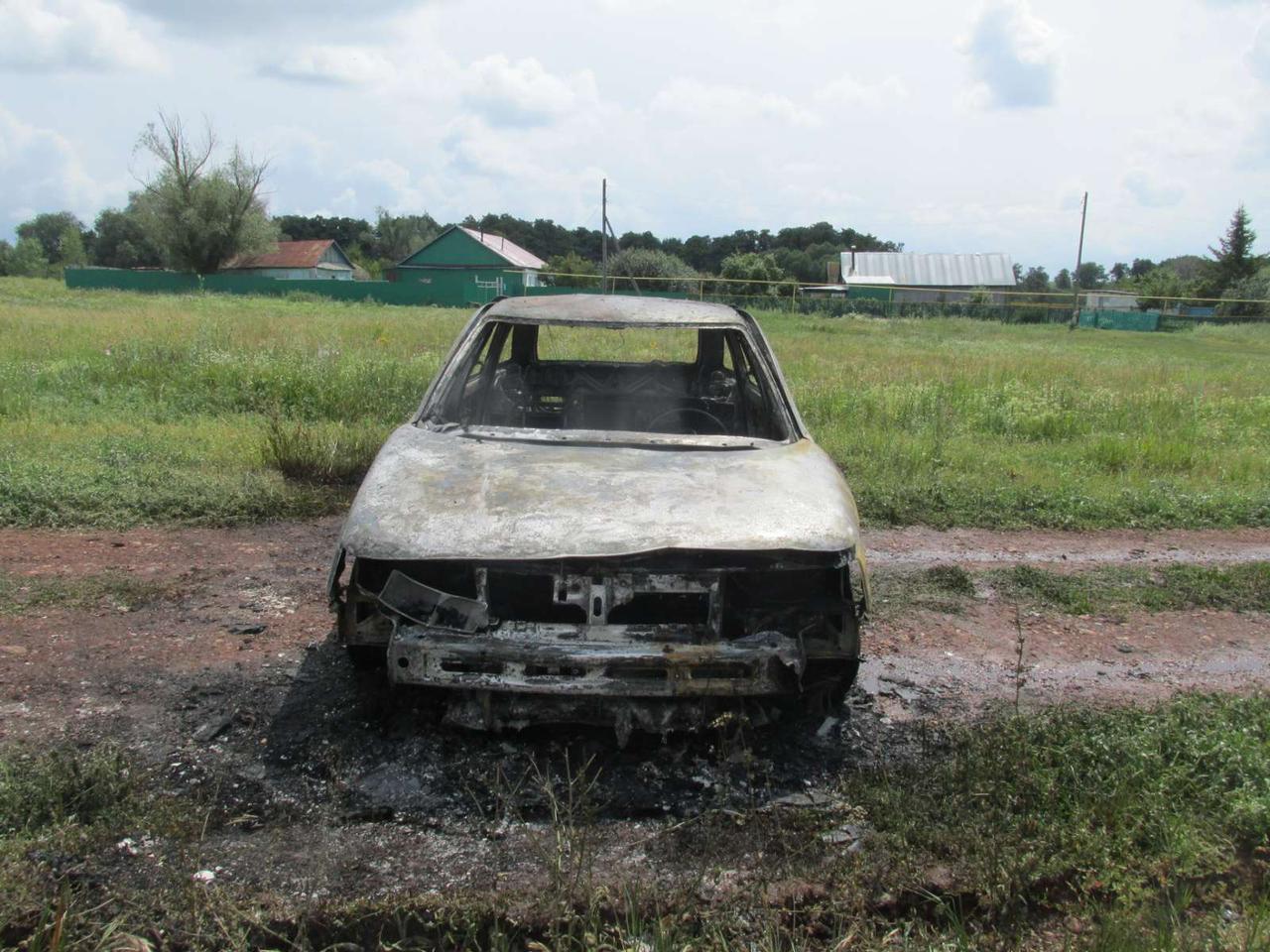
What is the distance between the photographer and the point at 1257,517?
7.07 metres

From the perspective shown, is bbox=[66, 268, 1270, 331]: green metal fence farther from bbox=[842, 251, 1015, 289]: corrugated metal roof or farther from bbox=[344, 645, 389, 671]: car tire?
bbox=[344, 645, 389, 671]: car tire

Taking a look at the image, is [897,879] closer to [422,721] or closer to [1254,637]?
[422,721]

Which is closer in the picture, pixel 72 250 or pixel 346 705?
pixel 346 705

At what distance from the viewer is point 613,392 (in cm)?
559

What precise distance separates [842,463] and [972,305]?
35.2 m

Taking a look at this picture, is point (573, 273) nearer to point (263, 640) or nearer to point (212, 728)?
point (263, 640)

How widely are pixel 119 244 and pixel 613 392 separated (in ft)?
303

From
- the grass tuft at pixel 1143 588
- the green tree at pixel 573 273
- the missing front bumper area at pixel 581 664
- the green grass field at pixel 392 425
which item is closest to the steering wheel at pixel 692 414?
the grass tuft at pixel 1143 588

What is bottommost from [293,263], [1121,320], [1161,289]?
[1121,320]

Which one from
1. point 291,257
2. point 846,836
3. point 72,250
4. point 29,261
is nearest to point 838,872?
point 846,836

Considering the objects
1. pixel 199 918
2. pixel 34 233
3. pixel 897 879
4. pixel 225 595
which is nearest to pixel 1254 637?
pixel 897 879

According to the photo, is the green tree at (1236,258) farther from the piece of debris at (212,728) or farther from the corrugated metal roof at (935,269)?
the piece of debris at (212,728)

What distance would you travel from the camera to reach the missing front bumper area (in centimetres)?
299

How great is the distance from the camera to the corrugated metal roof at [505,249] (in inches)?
2463
